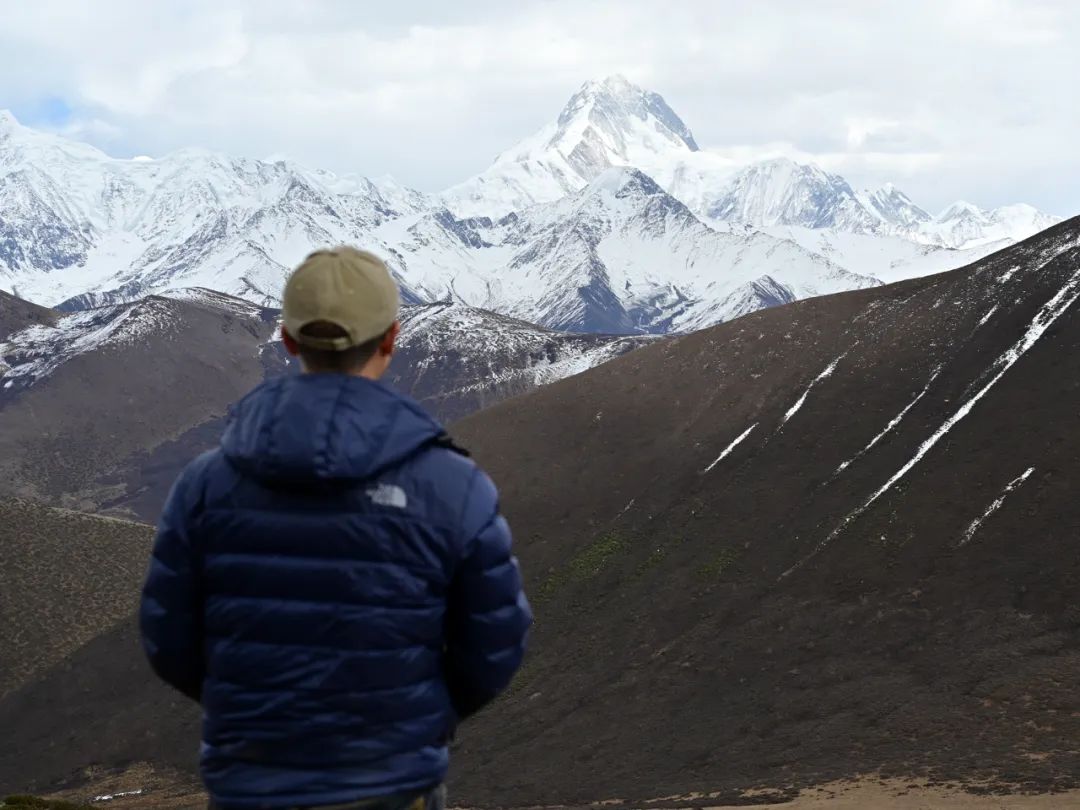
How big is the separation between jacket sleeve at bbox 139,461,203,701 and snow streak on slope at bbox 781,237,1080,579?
42849 millimetres

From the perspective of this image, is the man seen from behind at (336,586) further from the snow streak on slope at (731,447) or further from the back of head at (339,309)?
the snow streak on slope at (731,447)

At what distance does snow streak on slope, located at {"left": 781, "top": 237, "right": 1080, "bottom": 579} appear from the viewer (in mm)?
47656

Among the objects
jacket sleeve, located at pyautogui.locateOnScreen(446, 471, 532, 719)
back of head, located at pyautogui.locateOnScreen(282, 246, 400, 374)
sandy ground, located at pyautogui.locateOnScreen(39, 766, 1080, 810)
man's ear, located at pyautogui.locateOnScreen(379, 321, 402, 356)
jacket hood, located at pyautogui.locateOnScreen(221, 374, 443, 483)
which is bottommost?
sandy ground, located at pyautogui.locateOnScreen(39, 766, 1080, 810)

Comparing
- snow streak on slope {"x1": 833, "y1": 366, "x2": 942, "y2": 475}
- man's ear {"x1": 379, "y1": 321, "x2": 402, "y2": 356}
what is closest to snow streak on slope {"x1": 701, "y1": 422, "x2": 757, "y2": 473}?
snow streak on slope {"x1": 833, "y1": 366, "x2": 942, "y2": 475}

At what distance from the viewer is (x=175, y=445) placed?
646 ft

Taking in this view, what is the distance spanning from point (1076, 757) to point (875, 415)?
29801mm

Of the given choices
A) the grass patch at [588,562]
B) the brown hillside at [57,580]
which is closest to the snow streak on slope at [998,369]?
the grass patch at [588,562]

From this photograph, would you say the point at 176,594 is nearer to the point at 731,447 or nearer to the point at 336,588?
the point at 336,588

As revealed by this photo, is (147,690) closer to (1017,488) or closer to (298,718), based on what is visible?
(1017,488)

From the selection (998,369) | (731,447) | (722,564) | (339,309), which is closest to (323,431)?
(339,309)

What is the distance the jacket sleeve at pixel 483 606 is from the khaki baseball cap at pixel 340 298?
70cm

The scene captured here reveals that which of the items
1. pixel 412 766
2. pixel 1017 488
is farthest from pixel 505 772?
pixel 412 766

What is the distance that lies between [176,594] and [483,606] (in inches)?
44.8

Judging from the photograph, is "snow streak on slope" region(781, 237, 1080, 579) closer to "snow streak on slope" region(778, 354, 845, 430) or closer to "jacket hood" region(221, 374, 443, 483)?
"snow streak on slope" region(778, 354, 845, 430)
